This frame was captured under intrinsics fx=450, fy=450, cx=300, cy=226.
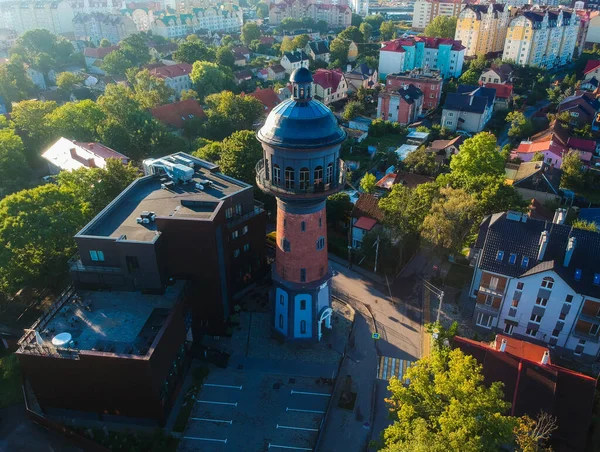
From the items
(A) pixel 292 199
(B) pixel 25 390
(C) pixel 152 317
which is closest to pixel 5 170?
(B) pixel 25 390

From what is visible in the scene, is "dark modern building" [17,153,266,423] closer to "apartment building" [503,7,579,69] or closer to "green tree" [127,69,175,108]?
"green tree" [127,69,175,108]

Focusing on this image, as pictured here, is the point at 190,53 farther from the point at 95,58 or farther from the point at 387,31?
the point at 387,31

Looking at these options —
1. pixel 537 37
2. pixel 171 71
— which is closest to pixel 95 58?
pixel 171 71

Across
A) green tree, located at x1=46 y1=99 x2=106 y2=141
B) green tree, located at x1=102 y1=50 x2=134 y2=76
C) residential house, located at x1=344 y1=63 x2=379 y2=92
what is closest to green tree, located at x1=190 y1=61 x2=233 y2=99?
green tree, located at x1=102 y1=50 x2=134 y2=76

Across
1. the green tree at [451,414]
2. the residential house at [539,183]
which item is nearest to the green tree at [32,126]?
the green tree at [451,414]

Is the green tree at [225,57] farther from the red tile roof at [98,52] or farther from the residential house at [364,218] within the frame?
the residential house at [364,218]
